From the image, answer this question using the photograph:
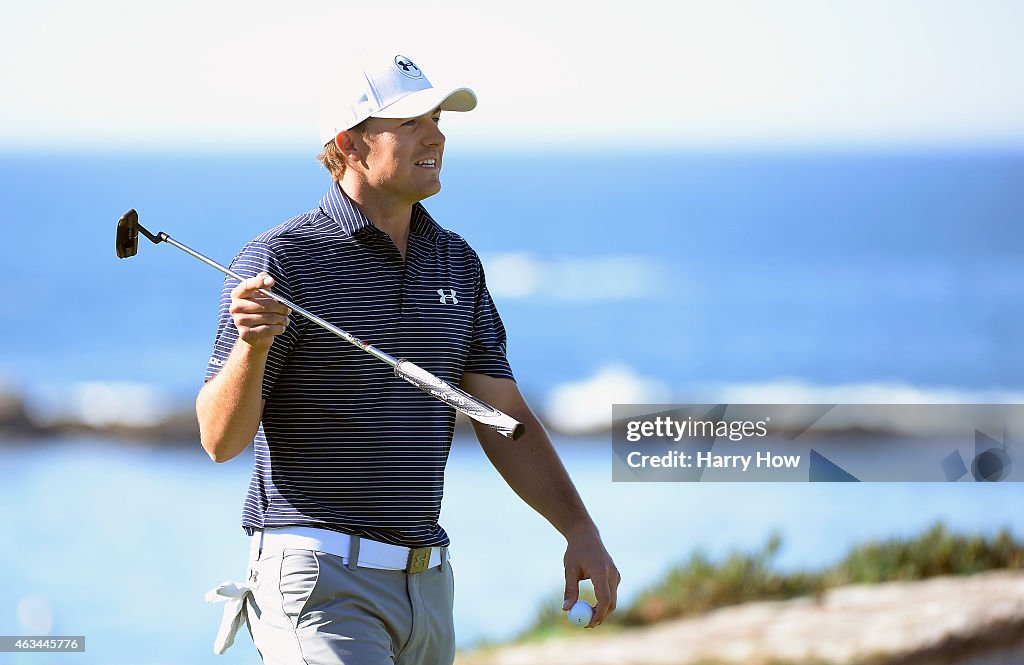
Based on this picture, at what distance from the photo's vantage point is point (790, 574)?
6.00 metres

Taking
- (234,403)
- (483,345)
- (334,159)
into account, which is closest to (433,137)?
(334,159)

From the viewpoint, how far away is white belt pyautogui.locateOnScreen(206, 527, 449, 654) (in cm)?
258

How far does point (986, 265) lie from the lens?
2455 cm

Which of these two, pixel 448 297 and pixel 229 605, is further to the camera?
pixel 448 297

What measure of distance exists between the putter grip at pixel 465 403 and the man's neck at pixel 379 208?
40 centimetres

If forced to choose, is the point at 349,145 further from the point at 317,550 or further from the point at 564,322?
the point at 564,322

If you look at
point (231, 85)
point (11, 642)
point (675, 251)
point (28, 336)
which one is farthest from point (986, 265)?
point (11, 642)

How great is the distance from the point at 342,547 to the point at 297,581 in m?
0.10

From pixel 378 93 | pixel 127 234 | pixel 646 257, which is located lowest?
pixel 127 234

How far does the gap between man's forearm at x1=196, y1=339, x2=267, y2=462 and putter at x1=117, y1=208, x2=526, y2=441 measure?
0.38 ft

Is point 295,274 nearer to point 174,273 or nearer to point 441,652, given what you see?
point 441,652

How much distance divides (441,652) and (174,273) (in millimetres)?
20431

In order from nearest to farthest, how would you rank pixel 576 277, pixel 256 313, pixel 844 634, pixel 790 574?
pixel 256 313
pixel 844 634
pixel 790 574
pixel 576 277

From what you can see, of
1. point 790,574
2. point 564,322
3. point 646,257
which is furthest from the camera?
point 646,257
